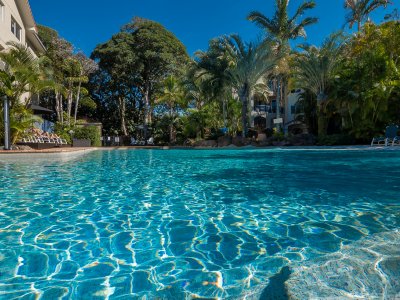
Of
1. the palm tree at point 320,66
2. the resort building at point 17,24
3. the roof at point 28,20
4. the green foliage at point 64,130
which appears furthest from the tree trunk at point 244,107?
the roof at point 28,20

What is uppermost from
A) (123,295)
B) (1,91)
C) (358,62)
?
(358,62)

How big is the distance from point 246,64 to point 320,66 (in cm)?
535

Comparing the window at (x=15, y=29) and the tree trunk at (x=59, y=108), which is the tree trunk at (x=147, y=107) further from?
the window at (x=15, y=29)

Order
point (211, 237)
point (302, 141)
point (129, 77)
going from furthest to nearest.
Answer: point (129, 77)
point (302, 141)
point (211, 237)

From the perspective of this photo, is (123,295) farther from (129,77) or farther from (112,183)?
(129,77)

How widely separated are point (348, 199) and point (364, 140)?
17503 millimetres

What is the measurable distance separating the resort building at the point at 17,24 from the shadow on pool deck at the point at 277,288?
19.7 meters

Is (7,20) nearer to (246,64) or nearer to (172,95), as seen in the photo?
(172,95)

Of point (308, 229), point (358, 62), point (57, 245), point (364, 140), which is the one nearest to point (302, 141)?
point (364, 140)

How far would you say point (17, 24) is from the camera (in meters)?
20.9

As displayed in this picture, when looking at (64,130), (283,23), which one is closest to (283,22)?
(283,23)

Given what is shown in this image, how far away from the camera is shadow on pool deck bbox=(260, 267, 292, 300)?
72.1 inches

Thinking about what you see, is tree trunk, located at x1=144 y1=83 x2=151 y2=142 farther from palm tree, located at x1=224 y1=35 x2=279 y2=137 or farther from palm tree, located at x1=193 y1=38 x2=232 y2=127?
palm tree, located at x1=224 y1=35 x2=279 y2=137

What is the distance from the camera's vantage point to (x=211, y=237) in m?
3.21
